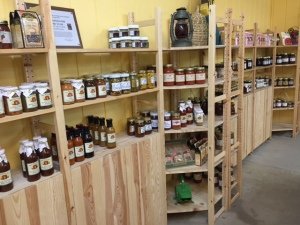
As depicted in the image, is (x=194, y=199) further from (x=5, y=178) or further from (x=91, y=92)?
(x=5, y=178)

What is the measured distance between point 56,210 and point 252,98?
109 inches

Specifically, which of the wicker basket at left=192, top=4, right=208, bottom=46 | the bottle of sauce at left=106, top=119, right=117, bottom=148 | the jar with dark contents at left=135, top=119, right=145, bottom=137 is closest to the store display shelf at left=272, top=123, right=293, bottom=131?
the wicker basket at left=192, top=4, right=208, bottom=46

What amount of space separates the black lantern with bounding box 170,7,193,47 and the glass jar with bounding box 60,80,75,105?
954 millimetres

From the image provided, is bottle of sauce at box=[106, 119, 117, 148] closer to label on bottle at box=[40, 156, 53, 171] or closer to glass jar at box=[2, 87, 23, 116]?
label on bottle at box=[40, 156, 53, 171]

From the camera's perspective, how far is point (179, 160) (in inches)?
84.3

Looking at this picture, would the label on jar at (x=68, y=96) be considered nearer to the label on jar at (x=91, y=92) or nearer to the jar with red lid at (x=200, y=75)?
the label on jar at (x=91, y=92)

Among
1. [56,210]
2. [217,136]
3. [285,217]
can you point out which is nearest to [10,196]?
[56,210]

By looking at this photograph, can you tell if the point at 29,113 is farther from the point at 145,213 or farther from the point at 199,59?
the point at 199,59

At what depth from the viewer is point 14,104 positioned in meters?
1.15

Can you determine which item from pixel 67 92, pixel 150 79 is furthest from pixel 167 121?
pixel 67 92

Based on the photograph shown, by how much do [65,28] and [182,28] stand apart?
0.85 metres

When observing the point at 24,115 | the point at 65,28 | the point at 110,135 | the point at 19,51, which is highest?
the point at 65,28

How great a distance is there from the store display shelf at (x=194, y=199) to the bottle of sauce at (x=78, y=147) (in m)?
1.03

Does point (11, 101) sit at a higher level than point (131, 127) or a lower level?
higher
